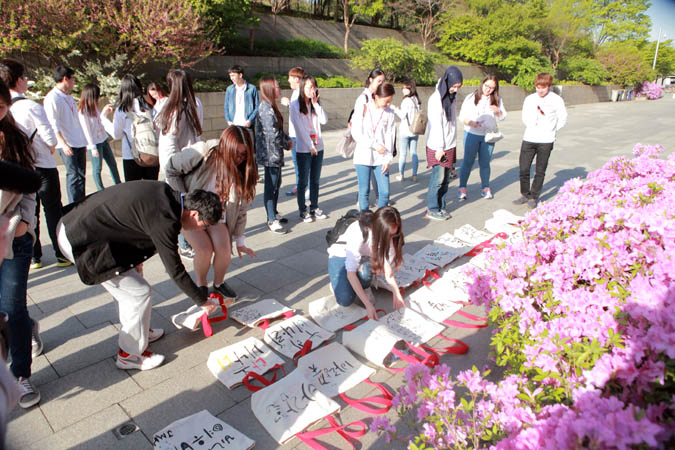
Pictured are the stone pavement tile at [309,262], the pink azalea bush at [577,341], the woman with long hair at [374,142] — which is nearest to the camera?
the pink azalea bush at [577,341]

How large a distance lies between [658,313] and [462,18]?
24.1m

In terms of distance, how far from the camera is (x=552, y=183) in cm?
711

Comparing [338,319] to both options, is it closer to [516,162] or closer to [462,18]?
[516,162]

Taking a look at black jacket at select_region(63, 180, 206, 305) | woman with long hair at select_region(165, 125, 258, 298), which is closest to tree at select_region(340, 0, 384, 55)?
woman with long hair at select_region(165, 125, 258, 298)

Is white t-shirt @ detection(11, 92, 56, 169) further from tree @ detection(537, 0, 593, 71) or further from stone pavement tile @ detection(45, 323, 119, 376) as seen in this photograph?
tree @ detection(537, 0, 593, 71)

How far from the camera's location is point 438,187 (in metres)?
5.16

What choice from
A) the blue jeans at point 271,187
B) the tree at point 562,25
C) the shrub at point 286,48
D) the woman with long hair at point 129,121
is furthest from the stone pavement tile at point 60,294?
the tree at point 562,25

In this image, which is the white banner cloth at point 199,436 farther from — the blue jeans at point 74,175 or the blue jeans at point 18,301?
the blue jeans at point 74,175

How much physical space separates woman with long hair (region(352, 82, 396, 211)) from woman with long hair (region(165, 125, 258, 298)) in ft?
5.57

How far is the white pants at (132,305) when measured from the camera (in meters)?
2.46

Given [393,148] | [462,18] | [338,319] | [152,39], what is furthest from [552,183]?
[462,18]

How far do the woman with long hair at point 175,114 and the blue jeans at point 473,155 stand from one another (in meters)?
3.52

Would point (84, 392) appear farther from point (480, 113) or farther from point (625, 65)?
point (625, 65)

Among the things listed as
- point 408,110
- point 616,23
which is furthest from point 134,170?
point 616,23
